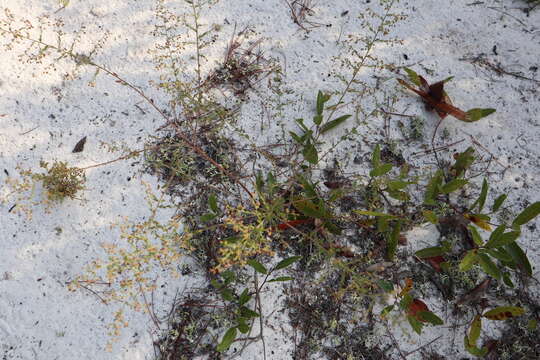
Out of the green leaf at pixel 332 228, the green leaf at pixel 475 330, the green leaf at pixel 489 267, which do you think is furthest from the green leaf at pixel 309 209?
the green leaf at pixel 475 330

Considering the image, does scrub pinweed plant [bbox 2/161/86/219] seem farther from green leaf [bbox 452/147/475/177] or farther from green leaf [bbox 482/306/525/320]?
green leaf [bbox 482/306/525/320]

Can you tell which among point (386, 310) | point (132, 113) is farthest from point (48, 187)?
point (386, 310)

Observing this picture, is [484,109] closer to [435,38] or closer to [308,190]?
[435,38]

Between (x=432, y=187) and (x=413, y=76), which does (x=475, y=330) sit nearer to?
(x=432, y=187)

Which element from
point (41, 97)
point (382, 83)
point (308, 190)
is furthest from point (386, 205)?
point (41, 97)

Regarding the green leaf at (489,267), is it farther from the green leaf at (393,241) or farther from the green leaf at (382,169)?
the green leaf at (382,169)
